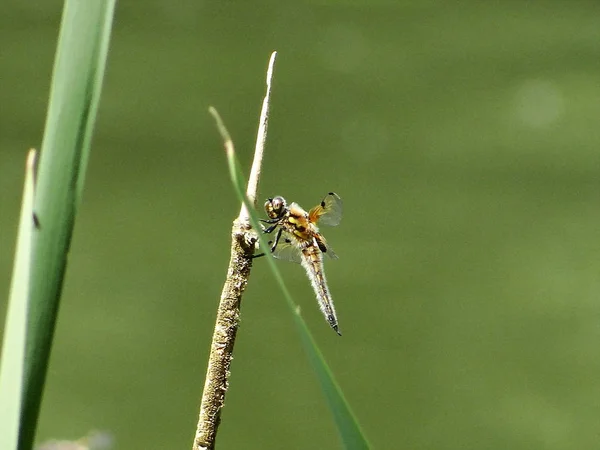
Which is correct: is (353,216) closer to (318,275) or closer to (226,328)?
(318,275)

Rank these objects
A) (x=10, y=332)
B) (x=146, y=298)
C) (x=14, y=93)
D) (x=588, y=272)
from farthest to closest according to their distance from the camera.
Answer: (x=14, y=93) → (x=588, y=272) → (x=146, y=298) → (x=10, y=332)

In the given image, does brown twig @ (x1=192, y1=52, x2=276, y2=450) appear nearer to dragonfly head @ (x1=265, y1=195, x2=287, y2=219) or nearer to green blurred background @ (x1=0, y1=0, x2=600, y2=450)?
dragonfly head @ (x1=265, y1=195, x2=287, y2=219)

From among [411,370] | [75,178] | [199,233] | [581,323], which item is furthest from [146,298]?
[75,178]

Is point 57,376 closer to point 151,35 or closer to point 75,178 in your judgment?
point 151,35

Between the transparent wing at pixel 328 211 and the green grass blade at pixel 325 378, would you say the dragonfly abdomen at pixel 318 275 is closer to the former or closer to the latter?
the transparent wing at pixel 328 211

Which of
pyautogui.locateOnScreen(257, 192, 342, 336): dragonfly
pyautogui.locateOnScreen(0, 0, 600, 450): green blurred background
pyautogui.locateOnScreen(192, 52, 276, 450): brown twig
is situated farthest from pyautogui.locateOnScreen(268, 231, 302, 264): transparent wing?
pyautogui.locateOnScreen(0, 0, 600, 450): green blurred background
